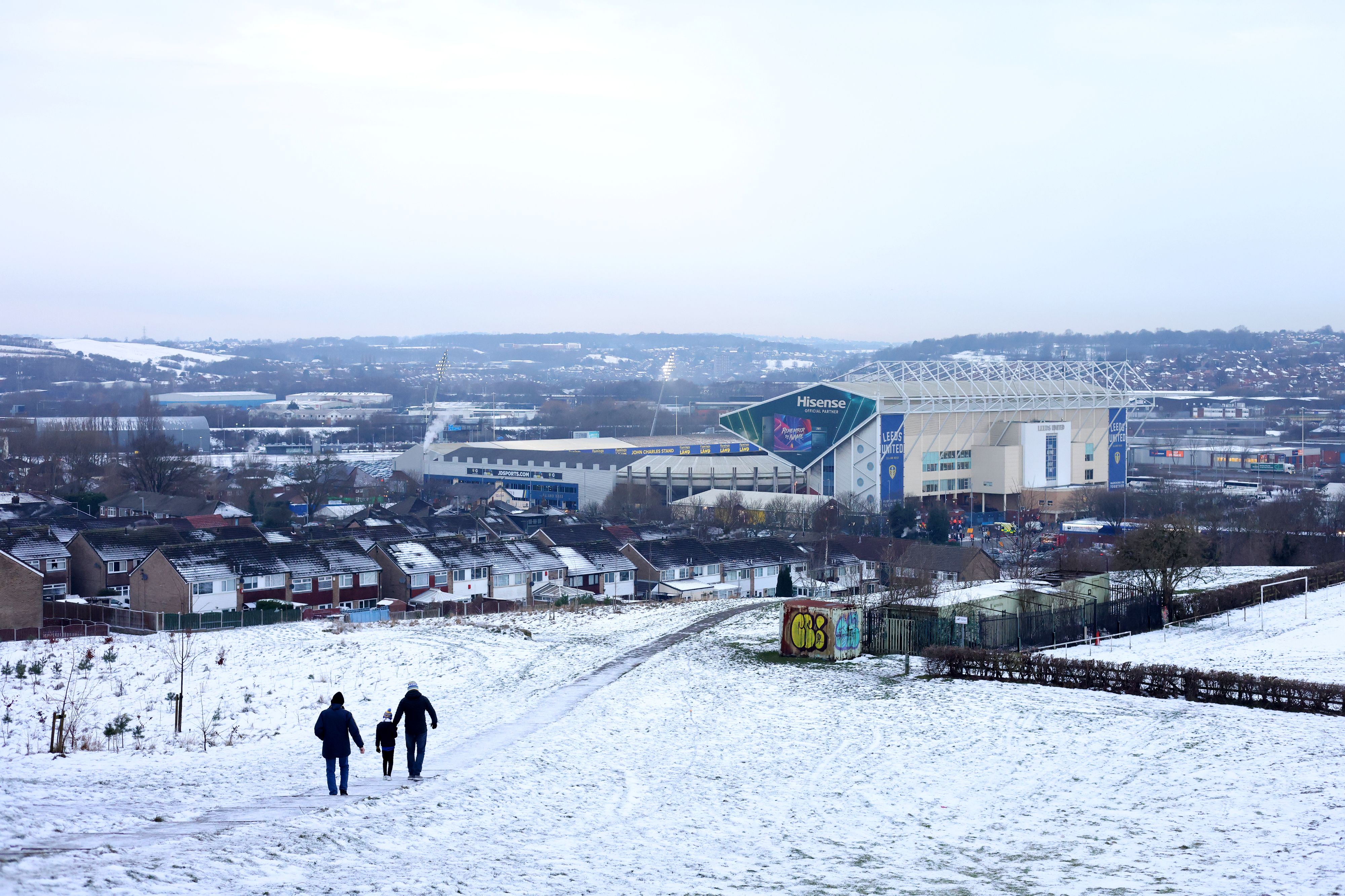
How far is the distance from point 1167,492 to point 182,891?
78268 mm

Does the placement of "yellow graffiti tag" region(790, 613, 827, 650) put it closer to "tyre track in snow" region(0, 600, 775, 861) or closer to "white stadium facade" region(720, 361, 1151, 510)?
"tyre track in snow" region(0, 600, 775, 861)

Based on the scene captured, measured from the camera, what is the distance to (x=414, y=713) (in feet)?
39.0

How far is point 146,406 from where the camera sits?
428 ft

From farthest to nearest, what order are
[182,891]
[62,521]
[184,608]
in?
[62,521]
[184,608]
[182,891]

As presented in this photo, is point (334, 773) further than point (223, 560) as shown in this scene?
No

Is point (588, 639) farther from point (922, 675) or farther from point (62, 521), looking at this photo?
point (62, 521)

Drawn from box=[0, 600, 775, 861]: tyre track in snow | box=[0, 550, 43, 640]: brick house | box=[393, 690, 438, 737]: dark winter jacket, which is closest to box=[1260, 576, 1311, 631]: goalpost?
box=[0, 600, 775, 861]: tyre track in snow

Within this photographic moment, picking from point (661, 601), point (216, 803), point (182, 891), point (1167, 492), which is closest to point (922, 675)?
point (216, 803)

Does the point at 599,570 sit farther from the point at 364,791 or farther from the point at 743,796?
the point at 364,791

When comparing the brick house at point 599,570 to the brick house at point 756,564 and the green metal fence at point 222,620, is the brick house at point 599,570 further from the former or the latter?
the green metal fence at point 222,620

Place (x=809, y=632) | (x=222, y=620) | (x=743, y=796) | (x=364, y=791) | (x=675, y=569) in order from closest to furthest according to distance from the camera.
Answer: (x=364, y=791)
(x=743, y=796)
(x=809, y=632)
(x=222, y=620)
(x=675, y=569)

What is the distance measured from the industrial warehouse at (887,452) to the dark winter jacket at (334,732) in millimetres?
64664

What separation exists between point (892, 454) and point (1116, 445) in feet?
79.9

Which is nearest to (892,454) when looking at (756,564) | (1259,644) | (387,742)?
(756,564)
